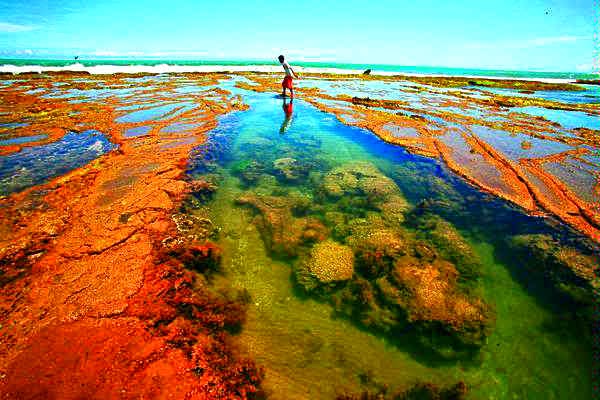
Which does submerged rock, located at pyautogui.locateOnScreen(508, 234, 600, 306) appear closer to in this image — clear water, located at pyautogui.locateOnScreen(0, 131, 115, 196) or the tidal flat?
the tidal flat

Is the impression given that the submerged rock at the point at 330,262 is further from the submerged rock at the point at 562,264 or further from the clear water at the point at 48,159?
the clear water at the point at 48,159

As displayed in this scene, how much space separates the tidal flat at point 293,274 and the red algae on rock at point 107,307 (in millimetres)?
25

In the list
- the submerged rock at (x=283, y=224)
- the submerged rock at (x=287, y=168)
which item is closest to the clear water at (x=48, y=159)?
the submerged rock at (x=283, y=224)

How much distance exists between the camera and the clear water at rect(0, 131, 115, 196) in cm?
835

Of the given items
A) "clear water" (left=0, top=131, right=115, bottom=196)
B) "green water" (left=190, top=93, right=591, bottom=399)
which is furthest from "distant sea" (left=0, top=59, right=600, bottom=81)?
"green water" (left=190, top=93, right=591, bottom=399)

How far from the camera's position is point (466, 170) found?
10.3m

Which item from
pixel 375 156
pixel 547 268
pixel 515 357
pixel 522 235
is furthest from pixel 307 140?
pixel 515 357

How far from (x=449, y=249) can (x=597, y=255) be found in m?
3.16

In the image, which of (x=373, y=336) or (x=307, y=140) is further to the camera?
(x=307, y=140)

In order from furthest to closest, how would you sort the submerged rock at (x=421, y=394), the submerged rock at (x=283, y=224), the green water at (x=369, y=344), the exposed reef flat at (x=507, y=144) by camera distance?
the exposed reef flat at (x=507, y=144)
the submerged rock at (x=283, y=224)
the green water at (x=369, y=344)
the submerged rock at (x=421, y=394)

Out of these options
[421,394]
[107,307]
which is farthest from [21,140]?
[421,394]

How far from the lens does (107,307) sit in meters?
4.18

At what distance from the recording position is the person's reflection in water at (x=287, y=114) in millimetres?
15438

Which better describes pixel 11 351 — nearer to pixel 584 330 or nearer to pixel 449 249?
pixel 449 249
